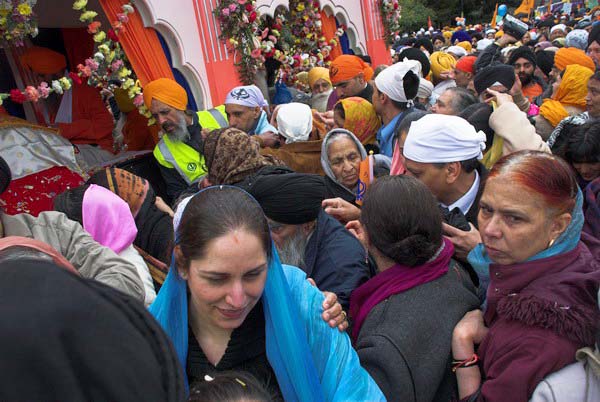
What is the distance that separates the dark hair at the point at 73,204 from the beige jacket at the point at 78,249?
1.01ft

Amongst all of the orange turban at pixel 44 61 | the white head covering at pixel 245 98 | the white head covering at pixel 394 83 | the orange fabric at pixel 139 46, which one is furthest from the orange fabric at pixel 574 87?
the orange turban at pixel 44 61

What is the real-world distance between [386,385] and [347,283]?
0.56 meters

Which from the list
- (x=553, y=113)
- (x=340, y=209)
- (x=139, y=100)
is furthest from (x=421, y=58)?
(x=340, y=209)

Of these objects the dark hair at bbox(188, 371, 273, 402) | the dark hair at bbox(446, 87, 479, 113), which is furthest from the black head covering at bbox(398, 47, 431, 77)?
the dark hair at bbox(188, 371, 273, 402)

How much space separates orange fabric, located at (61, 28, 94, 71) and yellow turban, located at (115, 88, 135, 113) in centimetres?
164

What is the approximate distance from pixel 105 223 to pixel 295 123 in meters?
2.07

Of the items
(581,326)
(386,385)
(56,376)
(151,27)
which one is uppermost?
(151,27)

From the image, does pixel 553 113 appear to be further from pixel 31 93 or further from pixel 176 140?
pixel 31 93

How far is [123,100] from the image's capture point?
19.9 ft

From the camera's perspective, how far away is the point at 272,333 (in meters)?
1.52

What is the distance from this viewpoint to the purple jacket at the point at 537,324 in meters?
1.37

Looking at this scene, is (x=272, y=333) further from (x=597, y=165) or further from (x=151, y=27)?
(x=151, y=27)

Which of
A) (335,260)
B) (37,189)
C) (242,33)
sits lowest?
(37,189)

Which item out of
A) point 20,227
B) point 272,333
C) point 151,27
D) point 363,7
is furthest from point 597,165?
point 363,7
